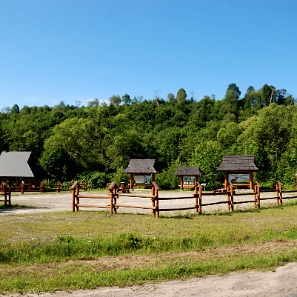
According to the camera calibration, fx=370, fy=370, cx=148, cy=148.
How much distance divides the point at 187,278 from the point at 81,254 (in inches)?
133

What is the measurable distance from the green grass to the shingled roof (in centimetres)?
2695

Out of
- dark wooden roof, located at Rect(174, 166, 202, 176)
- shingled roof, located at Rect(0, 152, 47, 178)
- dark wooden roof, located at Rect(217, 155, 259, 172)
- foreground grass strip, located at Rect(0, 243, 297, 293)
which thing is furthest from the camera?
shingled roof, located at Rect(0, 152, 47, 178)

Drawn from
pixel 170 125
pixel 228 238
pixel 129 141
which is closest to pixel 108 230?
pixel 228 238

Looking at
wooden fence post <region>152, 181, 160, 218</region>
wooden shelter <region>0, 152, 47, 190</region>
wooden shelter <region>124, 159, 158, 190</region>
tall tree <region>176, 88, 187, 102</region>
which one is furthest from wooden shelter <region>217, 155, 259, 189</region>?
tall tree <region>176, 88, 187, 102</region>

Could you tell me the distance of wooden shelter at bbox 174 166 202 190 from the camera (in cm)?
3985

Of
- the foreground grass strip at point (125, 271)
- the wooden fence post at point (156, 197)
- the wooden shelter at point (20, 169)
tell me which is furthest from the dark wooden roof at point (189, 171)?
the foreground grass strip at point (125, 271)

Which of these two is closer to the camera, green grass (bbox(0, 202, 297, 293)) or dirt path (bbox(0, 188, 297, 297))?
dirt path (bbox(0, 188, 297, 297))

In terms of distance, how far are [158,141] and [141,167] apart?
28.3 metres

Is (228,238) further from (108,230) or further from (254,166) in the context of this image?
(254,166)

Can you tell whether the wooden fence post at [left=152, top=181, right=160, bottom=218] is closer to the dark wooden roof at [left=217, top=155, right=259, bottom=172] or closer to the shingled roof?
the dark wooden roof at [left=217, top=155, right=259, bottom=172]

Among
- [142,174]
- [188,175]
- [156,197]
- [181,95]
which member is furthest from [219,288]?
[181,95]

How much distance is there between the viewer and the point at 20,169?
138 feet

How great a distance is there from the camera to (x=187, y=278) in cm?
744

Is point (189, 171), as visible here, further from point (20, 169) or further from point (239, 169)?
point (20, 169)
